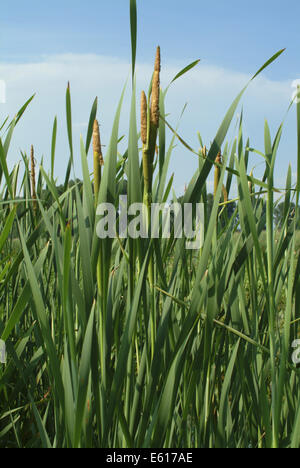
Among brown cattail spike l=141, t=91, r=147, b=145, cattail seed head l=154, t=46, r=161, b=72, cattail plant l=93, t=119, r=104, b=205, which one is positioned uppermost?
cattail seed head l=154, t=46, r=161, b=72

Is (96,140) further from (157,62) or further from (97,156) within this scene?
(157,62)

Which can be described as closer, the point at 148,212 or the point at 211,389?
the point at 148,212

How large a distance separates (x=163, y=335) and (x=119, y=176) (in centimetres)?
43

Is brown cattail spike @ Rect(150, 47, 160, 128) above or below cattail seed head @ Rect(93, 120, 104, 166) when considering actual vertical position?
above

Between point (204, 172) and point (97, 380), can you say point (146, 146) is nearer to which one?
→ point (204, 172)

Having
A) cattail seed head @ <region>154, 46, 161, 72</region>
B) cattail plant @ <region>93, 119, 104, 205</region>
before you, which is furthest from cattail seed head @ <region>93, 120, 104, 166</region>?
cattail seed head @ <region>154, 46, 161, 72</region>

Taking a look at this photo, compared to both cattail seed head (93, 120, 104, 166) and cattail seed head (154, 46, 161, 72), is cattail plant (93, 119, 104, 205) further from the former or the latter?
cattail seed head (154, 46, 161, 72)

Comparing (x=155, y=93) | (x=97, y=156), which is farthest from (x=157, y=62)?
(x=97, y=156)

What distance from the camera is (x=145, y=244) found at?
0.54 metres

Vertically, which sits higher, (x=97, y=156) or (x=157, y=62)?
(x=157, y=62)
